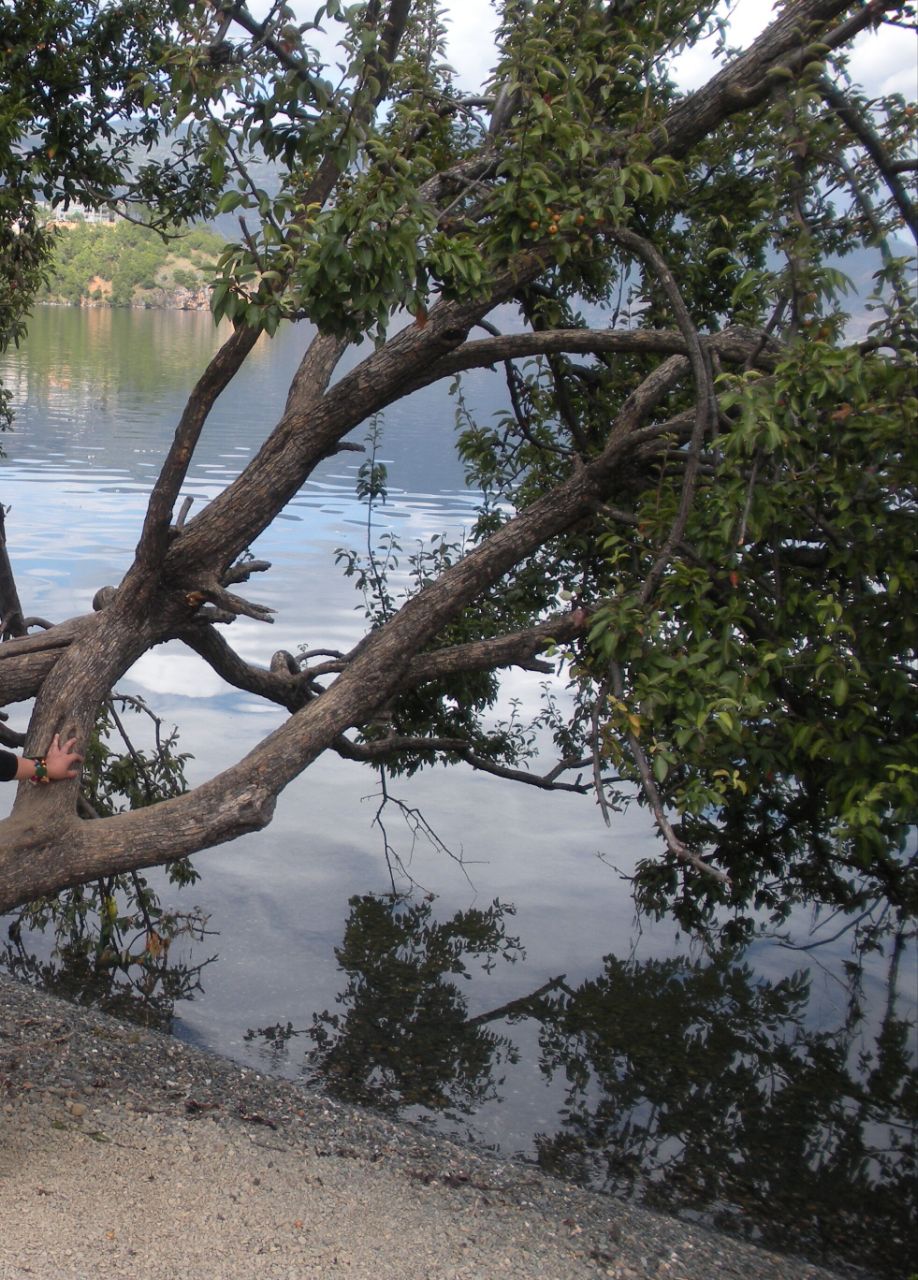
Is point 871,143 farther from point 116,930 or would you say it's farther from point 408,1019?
point 116,930

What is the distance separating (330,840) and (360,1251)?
32.8 feet

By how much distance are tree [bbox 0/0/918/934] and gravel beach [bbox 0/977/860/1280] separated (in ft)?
4.43

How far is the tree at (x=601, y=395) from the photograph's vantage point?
4.88 meters

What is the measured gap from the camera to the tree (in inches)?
192

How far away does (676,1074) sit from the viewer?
1016 cm

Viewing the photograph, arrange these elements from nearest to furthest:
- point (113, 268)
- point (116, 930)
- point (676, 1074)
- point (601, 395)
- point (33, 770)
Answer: point (33, 770) → point (601, 395) → point (676, 1074) → point (116, 930) → point (113, 268)

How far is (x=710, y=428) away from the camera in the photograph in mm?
6109

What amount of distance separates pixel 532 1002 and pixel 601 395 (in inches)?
215

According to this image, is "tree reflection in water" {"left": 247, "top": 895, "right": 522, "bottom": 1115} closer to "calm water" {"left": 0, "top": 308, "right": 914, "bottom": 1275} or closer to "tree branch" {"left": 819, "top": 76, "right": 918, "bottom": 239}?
"calm water" {"left": 0, "top": 308, "right": 914, "bottom": 1275}

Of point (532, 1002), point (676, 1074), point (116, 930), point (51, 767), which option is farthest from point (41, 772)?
point (532, 1002)

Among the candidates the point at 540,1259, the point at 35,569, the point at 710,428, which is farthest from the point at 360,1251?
the point at 35,569

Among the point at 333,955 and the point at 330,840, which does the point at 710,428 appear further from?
the point at 330,840

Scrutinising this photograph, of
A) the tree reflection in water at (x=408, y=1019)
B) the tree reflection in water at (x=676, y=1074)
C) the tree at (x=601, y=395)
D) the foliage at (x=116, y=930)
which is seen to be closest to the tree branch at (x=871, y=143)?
the tree at (x=601, y=395)

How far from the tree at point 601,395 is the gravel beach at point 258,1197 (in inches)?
53.1
